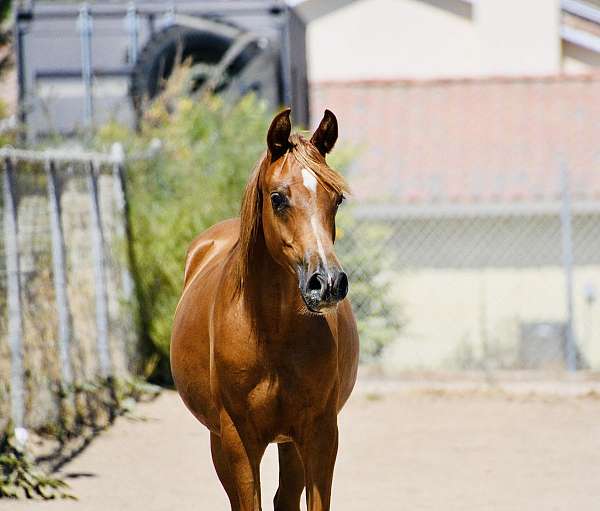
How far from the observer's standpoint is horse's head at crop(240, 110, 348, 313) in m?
3.98

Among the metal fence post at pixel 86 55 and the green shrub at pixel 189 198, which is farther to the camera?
the metal fence post at pixel 86 55

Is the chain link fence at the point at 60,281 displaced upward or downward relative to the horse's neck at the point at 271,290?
downward

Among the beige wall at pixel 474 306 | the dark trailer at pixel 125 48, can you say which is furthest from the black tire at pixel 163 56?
the beige wall at pixel 474 306

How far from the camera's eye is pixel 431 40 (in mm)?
20984

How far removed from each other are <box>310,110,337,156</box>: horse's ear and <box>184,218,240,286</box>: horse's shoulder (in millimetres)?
1511

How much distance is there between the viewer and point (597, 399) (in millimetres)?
10516

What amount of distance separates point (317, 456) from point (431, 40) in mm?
17131

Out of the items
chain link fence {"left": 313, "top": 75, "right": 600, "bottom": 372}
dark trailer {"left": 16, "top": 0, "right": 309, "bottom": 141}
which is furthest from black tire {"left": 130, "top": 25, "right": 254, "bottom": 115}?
chain link fence {"left": 313, "top": 75, "right": 600, "bottom": 372}

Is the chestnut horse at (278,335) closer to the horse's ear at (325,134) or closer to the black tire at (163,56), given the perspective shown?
the horse's ear at (325,134)

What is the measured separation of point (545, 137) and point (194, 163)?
6.36m

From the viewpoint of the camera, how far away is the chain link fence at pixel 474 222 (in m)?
12.2

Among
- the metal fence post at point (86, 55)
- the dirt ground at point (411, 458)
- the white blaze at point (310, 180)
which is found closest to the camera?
the white blaze at point (310, 180)

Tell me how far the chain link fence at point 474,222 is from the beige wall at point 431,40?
4142 mm

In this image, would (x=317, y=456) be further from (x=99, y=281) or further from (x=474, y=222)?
(x=474, y=222)
